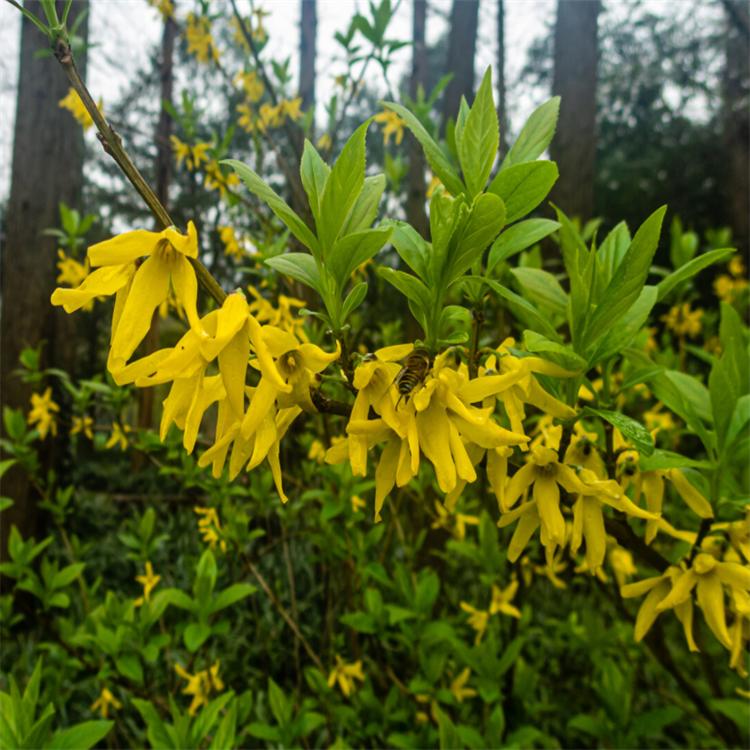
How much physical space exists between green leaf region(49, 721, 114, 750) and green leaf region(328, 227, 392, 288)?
669 mm

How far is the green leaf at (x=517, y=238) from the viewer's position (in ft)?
1.95

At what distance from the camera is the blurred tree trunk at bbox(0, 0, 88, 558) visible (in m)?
2.77

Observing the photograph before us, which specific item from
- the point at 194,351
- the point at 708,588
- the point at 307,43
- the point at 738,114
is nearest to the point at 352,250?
the point at 194,351

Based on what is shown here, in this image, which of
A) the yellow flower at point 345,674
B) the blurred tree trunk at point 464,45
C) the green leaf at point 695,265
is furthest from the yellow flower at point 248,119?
the yellow flower at point 345,674

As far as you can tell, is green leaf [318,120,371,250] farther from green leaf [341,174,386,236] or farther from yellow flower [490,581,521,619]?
yellow flower [490,581,521,619]

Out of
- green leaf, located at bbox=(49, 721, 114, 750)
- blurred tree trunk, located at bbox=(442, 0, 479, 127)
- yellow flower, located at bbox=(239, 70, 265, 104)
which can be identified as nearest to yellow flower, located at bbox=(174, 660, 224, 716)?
green leaf, located at bbox=(49, 721, 114, 750)

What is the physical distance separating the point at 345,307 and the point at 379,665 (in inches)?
56.0

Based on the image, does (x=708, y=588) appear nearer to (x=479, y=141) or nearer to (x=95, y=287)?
(x=479, y=141)

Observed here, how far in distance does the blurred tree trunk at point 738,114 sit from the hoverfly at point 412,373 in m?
5.45

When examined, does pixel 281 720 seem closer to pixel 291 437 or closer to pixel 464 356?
pixel 464 356

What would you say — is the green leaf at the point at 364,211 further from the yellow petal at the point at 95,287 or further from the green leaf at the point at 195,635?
the green leaf at the point at 195,635

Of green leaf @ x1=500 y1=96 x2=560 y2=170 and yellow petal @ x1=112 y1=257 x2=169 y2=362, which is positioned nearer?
yellow petal @ x1=112 y1=257 x2=169 y2=362

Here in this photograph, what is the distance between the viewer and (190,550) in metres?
3.31

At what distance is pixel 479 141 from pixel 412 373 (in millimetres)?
252
